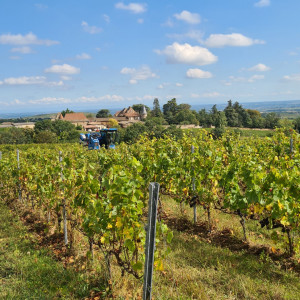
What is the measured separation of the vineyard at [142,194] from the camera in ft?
8.90

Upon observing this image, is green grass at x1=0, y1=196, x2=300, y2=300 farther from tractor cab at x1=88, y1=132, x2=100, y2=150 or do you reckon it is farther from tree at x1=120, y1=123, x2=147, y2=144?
tree at x1=120, y1=123, x2=147, y2=144

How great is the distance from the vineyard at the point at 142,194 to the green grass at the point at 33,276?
1.28 feet

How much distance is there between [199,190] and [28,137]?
4762 centimetres

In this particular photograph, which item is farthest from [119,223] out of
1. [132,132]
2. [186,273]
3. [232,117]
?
[232,117]

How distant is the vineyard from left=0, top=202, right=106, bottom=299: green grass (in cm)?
39

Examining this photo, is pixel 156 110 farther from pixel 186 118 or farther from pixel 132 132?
pixel 132 132

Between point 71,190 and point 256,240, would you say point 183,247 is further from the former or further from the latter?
point 71,190

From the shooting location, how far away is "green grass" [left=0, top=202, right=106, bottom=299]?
298 cm

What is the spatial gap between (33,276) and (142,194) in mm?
1908

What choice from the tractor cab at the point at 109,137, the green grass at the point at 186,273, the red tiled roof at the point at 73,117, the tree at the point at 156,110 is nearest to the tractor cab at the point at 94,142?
the tractor cab at the point at 109,137

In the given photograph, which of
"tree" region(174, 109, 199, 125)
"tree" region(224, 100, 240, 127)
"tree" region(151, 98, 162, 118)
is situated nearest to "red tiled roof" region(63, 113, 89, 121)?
"tree" region(151, 98, 162, 118)

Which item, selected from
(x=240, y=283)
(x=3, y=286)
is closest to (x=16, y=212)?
(x=3, y=286)

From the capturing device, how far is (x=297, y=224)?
11.6 ft

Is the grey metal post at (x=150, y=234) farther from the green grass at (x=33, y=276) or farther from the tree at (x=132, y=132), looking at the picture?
the tree at (x=132, y=132)
